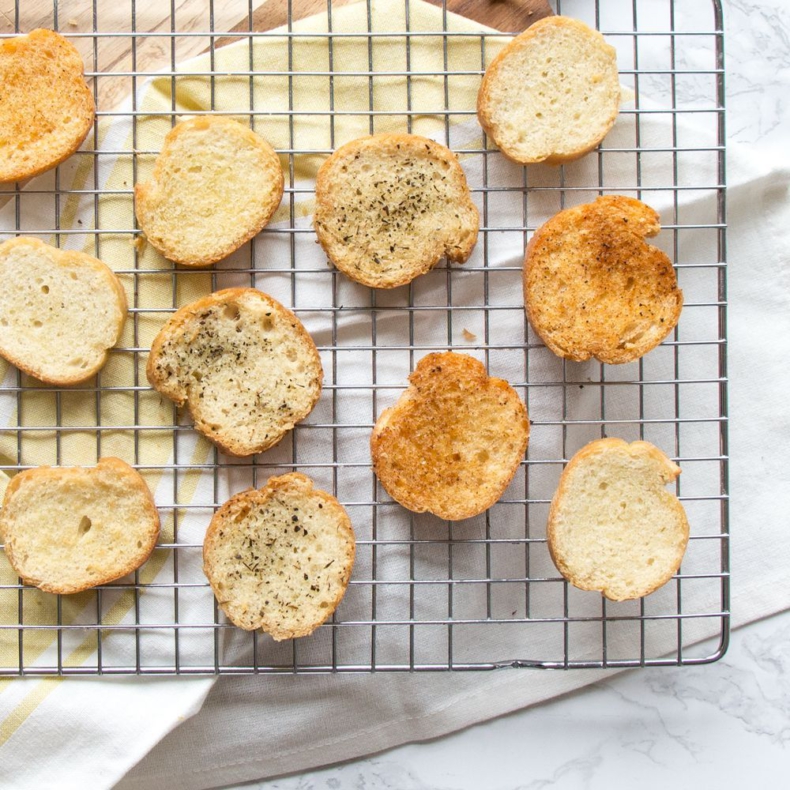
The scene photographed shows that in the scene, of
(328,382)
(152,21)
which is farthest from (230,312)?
(152,21)

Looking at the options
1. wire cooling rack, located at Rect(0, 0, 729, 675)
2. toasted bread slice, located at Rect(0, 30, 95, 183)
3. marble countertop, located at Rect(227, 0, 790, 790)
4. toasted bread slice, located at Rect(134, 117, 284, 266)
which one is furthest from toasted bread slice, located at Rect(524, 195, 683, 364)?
toasted bread slice, located at Rect(0, 30, 95, 183)

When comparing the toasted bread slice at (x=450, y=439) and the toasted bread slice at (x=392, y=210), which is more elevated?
the toasted bread slice at (x=392, y=210)

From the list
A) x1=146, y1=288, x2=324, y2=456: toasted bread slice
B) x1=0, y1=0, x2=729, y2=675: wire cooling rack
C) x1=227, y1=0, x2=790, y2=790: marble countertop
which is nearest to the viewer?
x1=146, y1=288, x2=324, y2=456: toasted bread slice

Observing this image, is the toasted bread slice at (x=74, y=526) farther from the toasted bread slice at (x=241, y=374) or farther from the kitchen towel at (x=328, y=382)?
the toasted bread slice at (x=241, y=374)

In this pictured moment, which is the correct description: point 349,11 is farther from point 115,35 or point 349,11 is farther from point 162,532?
point 162,532

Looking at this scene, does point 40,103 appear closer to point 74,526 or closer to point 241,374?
point 241,374

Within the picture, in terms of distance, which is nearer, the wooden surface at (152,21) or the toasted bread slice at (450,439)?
the toasted bread slice at (450,439)

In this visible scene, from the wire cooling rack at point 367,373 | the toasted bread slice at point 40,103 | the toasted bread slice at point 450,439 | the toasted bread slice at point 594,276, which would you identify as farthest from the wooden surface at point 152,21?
the toasted bread slice at point 450,439

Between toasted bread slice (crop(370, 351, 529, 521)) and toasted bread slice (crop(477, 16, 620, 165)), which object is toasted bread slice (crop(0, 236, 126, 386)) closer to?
toasted bread slice (crop(370, 351, 529, 521))
